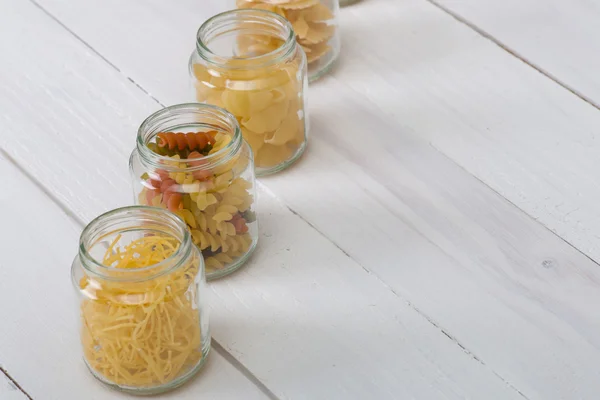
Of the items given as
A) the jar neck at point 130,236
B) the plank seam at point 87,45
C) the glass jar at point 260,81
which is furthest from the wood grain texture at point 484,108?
the jar neck at point 130,236

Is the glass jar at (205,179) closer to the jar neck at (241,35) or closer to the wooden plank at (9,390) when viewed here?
the jar neck at (241,35)

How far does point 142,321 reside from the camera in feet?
3.35

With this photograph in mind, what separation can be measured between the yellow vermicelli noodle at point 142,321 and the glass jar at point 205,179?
77 millimetres

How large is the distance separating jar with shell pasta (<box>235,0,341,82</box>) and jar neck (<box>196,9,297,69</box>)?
2 cm

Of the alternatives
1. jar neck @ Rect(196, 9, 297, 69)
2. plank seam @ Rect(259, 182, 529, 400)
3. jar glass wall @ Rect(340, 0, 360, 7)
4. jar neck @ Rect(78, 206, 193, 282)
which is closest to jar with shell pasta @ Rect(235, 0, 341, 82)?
jar neck @ Rect(196, 9, 297, 69)

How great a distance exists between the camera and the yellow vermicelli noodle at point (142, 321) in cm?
102

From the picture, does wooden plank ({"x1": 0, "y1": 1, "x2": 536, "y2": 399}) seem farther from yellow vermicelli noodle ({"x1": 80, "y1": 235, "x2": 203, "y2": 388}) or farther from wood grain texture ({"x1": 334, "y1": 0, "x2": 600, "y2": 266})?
wood grain texture ({"x1": 334, "y1": 0, "x2": 600, "y2": 266})

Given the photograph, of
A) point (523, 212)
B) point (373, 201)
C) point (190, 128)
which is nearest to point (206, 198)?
point (190, 128)

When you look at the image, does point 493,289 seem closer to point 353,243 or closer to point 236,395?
point 353,243

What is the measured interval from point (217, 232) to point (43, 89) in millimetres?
456

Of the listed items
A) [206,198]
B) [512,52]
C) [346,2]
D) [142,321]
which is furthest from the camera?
[346,2]

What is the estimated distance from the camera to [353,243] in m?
1.25

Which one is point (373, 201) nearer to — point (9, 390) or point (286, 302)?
point (286, 302)

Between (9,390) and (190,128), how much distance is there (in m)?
0.38
